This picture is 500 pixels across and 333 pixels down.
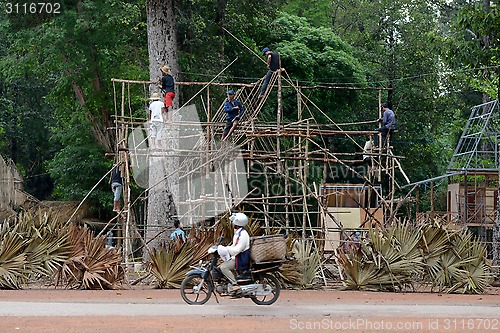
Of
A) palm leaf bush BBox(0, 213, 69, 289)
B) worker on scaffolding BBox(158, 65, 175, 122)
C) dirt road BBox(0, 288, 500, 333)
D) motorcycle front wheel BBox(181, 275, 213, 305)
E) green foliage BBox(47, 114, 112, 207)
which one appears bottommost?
dirt road BBox(0, 288, 500, 333)

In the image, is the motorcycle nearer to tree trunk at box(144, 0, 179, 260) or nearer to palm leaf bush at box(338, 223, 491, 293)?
palm leaf bush at box(338, 223, 491, 293)

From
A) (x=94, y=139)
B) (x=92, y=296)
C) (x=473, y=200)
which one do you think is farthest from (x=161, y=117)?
(x=473, y=200)

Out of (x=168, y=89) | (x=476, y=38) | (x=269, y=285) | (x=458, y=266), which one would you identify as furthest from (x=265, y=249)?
(x=476, y=38)

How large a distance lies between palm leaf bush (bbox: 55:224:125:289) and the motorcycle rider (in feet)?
13.8

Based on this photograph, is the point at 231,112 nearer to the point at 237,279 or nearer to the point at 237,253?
the point at 237,253

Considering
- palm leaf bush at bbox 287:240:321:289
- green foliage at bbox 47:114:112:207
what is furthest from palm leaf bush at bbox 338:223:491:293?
green foliage at bbox 47:114:112:207

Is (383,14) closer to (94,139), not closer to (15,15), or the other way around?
(94,139)

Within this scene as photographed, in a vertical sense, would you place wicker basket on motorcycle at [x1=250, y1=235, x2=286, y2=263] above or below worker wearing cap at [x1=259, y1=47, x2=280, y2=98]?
below

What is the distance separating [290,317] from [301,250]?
6.08 metres

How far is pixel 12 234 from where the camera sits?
19172mm

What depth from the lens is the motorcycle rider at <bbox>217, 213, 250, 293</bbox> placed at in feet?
53.4

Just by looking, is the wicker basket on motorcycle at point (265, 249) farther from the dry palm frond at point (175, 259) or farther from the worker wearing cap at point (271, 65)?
the worker wearing cap at point (271, 65)

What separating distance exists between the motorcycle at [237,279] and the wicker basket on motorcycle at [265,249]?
12cm

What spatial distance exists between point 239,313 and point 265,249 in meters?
1.73
